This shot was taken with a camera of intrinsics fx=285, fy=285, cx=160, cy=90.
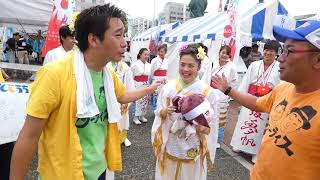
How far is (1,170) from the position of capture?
278 cm

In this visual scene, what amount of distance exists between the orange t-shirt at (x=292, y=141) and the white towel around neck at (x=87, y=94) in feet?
3.14

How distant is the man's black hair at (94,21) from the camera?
1619mm

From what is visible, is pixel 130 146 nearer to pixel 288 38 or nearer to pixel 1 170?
pixel 1 170

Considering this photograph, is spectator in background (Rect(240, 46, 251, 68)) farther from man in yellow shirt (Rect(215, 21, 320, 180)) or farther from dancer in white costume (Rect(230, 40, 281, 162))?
man in yellow shirt (Rect(215, 21, 320, 180))

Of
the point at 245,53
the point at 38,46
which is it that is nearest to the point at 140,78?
the point at 245,53

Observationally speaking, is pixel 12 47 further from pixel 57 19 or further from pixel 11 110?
pixel 11 110

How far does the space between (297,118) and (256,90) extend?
3.04 metres

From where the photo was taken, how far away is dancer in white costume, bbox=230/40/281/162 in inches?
171

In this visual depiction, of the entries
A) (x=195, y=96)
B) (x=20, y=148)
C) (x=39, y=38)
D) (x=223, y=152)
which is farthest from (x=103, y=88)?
(x=39, y=38)

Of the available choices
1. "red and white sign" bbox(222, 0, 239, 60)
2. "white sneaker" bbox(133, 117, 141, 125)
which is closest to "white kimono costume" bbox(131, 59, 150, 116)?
"white sneaker" bbox(133, 117, 141, 125)

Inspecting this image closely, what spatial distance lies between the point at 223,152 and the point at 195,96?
106 inches

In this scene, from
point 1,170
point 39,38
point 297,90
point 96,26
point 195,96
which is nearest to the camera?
point 96,26

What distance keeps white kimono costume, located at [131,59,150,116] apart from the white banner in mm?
3588

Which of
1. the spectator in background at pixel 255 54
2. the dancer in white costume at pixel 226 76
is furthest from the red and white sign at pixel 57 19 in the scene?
the spectator in background at pixel 255 54
